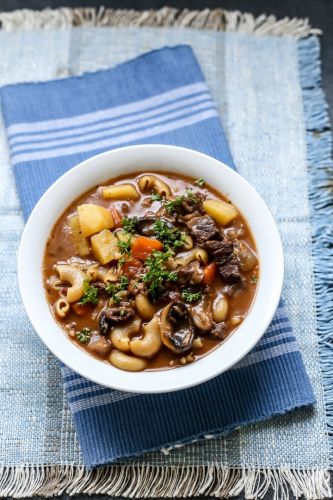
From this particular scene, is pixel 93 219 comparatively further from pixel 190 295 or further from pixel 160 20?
pixel 160 20

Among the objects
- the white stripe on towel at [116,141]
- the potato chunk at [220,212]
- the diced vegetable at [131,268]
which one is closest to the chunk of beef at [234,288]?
the potato chunk at [220,212]

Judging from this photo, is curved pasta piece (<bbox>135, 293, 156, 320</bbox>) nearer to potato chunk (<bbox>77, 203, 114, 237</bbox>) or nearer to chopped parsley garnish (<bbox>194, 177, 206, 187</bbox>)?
potato chunk (<bbox>77, 203, 114, 237</bbox>)

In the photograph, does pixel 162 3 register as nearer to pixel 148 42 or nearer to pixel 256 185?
pixel 148 42

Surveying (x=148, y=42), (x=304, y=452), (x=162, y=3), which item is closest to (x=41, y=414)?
(x=304, y=452)

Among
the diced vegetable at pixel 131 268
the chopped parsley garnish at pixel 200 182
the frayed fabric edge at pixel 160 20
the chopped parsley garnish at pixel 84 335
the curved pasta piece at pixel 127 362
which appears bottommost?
the curved pasta piece at pixel 127 362

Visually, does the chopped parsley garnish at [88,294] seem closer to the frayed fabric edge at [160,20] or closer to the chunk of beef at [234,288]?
the chunk of beef at [234,288]

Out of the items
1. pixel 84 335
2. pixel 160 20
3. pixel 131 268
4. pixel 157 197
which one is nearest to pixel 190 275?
pixel 131 268
